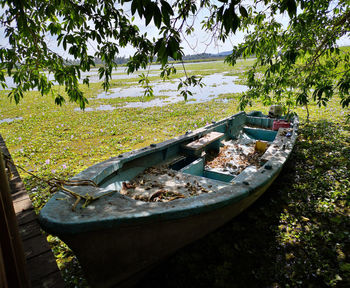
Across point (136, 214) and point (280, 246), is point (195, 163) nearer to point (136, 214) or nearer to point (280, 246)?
point (280, 246)

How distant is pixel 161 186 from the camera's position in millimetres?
3365

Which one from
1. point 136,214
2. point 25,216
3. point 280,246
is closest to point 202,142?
point 280,246

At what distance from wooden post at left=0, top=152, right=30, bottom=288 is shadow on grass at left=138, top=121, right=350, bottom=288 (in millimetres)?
1242

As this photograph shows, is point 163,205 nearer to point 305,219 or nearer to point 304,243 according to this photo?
point 304,243

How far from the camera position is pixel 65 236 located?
69.7 inches

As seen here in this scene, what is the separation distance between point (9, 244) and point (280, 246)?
3.28 m

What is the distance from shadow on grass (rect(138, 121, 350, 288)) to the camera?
257cm

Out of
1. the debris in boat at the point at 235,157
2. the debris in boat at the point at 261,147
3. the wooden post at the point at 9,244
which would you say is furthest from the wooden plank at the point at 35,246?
the debris in boat at the point at 261,147

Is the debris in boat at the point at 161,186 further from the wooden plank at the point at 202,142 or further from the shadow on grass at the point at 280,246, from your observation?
the wooden plank at the point at 202,142

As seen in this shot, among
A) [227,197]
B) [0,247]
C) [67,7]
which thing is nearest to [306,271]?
[227,197]

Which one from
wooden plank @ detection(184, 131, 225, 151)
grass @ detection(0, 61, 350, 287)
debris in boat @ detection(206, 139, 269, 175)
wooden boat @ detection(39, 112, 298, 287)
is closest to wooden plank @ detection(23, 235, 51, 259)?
wooden boat @ detection(39, 112, 298, 287)

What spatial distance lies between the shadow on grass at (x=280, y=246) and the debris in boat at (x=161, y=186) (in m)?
0.81

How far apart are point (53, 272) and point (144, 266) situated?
0.95 metres

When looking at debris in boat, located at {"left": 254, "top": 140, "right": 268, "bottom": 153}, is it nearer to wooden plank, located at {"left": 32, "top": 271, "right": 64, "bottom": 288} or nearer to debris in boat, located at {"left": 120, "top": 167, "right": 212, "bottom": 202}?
debris in boat, located at {"left": 120, "top": 167, "right": 212, "bottom": 202}
